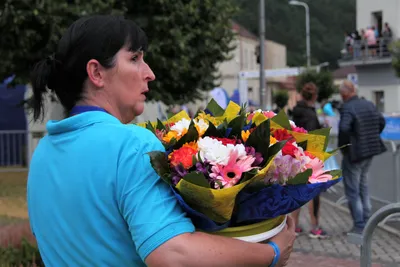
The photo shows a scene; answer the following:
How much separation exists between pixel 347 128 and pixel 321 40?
278ft

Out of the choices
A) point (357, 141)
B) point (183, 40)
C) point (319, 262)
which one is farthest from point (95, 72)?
point (183, 40)

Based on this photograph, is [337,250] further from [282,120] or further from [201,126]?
[201,126]

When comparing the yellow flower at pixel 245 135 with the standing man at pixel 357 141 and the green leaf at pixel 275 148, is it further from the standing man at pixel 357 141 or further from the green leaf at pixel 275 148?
the standing man at pixel 357 141

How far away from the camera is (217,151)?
161 cm

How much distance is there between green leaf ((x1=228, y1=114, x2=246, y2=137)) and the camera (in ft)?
5.82

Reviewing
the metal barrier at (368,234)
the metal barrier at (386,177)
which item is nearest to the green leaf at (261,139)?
the metal barrier at (368,234)

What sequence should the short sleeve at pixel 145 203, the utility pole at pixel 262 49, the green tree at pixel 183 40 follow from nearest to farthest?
the short sleeve at pixel 145 203
the green tree at pixel 183 40
the utility pole at pixel 262 49

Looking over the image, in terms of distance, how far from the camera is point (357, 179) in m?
8.12

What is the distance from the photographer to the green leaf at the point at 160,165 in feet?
5.05

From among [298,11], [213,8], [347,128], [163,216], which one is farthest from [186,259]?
[298,11]

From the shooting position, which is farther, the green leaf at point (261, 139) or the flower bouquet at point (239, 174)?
the green leaf at point (261, 139)

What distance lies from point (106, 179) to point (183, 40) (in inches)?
478

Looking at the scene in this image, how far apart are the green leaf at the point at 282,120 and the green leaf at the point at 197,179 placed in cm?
45

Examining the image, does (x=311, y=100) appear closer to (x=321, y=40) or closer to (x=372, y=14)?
(x=372, y=14)
